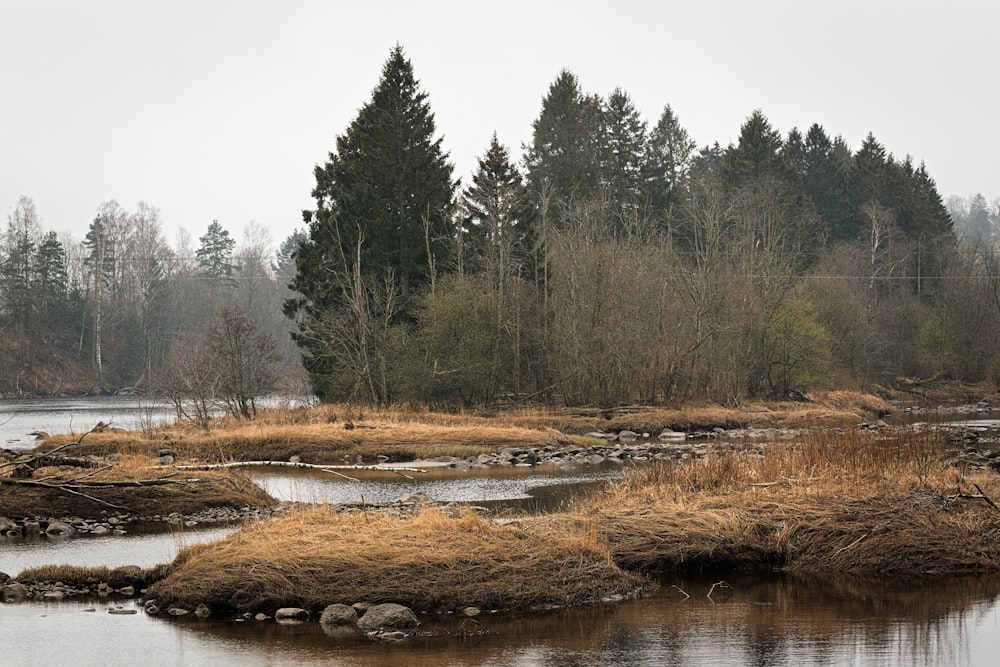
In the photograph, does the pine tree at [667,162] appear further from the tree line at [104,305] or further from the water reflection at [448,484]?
the water reflection at [448,484]

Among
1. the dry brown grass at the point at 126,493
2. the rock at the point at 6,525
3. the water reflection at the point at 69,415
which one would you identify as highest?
the water reflection at the point at 69,415

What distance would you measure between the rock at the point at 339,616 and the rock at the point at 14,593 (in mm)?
4542

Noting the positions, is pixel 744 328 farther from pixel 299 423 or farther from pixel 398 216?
pixel 299 423

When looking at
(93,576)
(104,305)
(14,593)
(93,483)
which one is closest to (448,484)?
(93,483)

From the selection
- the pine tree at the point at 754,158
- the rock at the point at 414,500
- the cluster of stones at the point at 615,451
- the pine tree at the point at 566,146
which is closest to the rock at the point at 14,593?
the rock at the point at 414,500

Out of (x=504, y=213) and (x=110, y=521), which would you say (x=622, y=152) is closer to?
(x=504, y=213)

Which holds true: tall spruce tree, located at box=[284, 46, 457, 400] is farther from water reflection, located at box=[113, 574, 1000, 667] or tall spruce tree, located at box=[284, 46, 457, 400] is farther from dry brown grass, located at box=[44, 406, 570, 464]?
water reflection, located at box=[113, 574, 1000, 667]

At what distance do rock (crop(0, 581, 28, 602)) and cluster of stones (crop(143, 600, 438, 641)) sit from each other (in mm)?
2163

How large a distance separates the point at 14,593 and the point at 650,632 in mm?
8714

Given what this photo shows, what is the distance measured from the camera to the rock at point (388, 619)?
13.0 metres

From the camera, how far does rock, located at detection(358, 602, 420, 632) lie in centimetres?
1296

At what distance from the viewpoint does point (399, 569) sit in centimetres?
1399

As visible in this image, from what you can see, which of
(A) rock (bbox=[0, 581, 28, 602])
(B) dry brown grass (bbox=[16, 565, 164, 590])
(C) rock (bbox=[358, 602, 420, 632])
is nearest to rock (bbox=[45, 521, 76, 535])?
(B) dry brown grass (bbox=[16, 565, 164, 590])

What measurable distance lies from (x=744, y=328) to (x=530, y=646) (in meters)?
44.9
